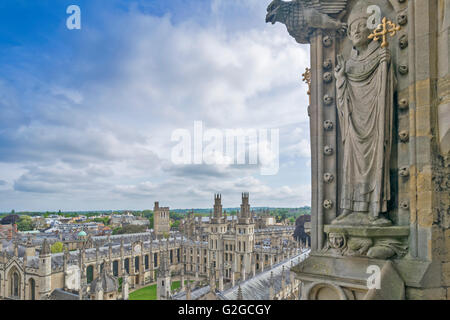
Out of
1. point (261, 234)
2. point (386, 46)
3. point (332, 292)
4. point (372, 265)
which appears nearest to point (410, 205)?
point (372, 265)

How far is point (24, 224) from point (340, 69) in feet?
302

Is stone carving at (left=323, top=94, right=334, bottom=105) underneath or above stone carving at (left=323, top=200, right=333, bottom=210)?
above

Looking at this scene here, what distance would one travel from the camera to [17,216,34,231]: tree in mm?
75750

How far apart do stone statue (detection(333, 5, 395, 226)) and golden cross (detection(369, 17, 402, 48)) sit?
9 cm

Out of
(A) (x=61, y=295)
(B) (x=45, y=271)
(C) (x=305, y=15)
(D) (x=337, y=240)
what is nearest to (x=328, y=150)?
(D) (x=337, y=240)

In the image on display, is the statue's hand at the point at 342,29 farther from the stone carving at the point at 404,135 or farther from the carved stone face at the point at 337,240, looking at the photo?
the carved stone face at the point at 337,240

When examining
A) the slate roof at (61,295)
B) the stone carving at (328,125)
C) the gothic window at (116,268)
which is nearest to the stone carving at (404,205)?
the stone carving at (328,125)

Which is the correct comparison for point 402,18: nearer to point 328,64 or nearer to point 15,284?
point 328,64

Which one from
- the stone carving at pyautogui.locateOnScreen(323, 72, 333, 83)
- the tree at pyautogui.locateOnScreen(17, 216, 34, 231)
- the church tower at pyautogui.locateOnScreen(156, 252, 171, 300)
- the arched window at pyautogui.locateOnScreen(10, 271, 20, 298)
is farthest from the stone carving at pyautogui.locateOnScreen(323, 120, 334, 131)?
the tree at pyautogui.locateOnScreen(17, 216, 34, 231)

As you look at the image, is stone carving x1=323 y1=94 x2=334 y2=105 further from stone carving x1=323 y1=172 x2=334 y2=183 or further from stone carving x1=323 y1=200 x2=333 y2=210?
stone carving x1=323 y1=200 x2=333 y2=210

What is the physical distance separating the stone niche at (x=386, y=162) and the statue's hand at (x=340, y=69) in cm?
1

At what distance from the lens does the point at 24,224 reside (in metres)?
77.7
